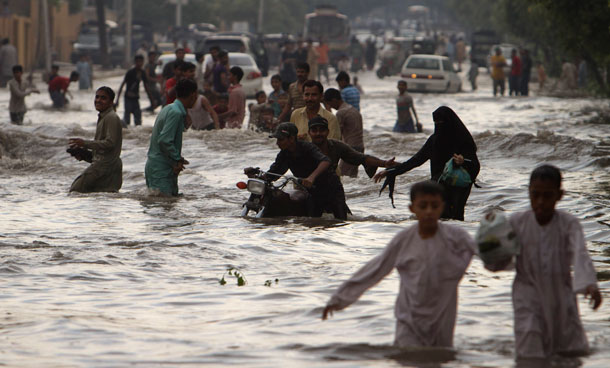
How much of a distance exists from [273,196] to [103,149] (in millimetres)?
2546

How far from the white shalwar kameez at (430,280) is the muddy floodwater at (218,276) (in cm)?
17

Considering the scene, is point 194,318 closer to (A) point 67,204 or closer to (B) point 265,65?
(A) point 67,204

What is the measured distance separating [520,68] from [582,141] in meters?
16.9

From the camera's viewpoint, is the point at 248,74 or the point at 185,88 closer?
the point at 185,88

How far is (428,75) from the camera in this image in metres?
37.4

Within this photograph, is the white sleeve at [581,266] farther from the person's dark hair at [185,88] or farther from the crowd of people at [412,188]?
the person's dark hair at [185,88]

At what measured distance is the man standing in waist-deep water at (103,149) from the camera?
39.0 ft

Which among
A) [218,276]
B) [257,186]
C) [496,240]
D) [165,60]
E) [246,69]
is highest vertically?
[496,240]

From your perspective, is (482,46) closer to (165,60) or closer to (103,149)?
(165,60)

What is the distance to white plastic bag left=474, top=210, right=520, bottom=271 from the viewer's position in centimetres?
538

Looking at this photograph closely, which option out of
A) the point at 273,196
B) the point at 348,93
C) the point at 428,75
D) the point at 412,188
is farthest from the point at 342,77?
the point at 428,75

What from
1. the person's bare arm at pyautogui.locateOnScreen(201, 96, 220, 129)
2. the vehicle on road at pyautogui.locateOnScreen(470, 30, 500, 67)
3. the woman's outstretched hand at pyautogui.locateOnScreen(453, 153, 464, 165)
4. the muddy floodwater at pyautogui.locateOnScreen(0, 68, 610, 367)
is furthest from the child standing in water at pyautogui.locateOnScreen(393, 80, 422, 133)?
the vehicle on road at pyautogui.locateOnScreen(470, 30, 500, 67)

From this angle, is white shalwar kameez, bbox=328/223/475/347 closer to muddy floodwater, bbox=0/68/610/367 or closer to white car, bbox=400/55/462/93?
muddy floodwater, bbox=0/68/610/367

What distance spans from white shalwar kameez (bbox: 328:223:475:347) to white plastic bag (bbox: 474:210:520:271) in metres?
0.14
